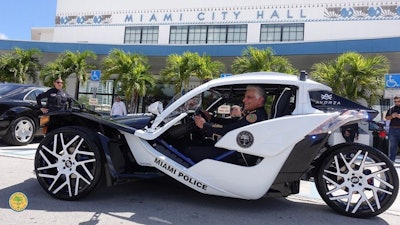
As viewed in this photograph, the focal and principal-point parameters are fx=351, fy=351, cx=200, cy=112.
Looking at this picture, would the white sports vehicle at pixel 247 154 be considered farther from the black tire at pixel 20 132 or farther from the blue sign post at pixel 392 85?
→ the blue sign post at pixel 392 85

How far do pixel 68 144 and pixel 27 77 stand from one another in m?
19.1

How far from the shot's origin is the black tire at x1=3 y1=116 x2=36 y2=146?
7.57 m

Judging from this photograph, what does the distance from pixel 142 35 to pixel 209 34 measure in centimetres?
628

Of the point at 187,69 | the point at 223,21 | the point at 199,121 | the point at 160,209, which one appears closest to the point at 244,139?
the point at 199,121

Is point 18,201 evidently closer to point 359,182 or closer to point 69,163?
point 69,163

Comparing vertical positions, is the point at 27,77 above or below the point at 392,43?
below

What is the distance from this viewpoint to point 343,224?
3.61 m

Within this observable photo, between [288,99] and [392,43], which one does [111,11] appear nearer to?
[392,43]

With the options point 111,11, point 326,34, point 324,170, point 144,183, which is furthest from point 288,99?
point 111,11

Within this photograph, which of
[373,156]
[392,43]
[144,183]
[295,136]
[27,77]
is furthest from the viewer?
[27,77]

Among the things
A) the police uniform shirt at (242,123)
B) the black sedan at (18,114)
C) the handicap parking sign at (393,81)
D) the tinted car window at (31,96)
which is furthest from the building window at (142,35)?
the police uniform shirt at (242,123)

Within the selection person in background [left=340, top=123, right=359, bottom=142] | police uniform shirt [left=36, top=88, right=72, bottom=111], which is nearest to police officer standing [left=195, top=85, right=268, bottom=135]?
person in background [left=340, top=123, right=359, bottom=142]

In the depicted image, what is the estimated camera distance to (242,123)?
3773 mm

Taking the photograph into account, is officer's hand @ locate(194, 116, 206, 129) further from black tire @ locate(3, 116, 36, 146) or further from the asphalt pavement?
black tire @ locate(3, 116, 36, 146)
